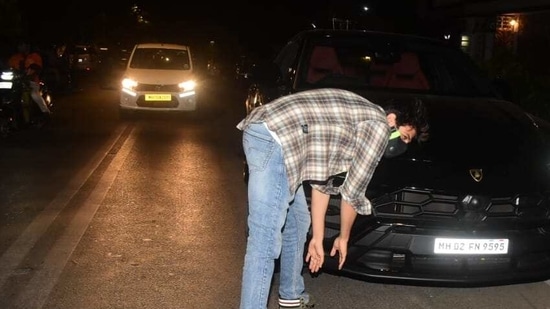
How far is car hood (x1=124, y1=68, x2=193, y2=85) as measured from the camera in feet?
49.0

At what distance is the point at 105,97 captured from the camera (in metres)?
21.3

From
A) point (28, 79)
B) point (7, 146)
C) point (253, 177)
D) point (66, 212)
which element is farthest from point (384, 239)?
point (28, 79)

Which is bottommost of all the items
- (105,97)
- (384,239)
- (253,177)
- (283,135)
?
(105,97)

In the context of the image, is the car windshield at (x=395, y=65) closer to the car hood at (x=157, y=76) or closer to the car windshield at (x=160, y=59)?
the car hood at (x=157, y=76)

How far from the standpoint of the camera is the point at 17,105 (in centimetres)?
1248

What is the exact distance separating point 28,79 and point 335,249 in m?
10.3

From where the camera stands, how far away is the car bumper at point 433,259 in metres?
4.43

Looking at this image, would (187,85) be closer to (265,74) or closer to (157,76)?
(157,76)

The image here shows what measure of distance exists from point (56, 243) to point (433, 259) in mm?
3220

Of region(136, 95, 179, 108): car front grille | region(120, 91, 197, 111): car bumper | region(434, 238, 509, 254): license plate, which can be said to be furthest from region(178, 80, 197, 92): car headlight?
region(434, 238, 509, 254): license plate

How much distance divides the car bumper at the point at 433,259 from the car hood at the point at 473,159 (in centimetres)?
27

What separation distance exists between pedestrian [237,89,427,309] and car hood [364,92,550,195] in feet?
2.37

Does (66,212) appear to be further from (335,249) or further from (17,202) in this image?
(335,249)

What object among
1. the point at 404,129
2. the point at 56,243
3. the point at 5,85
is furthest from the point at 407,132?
the point at 5,85
